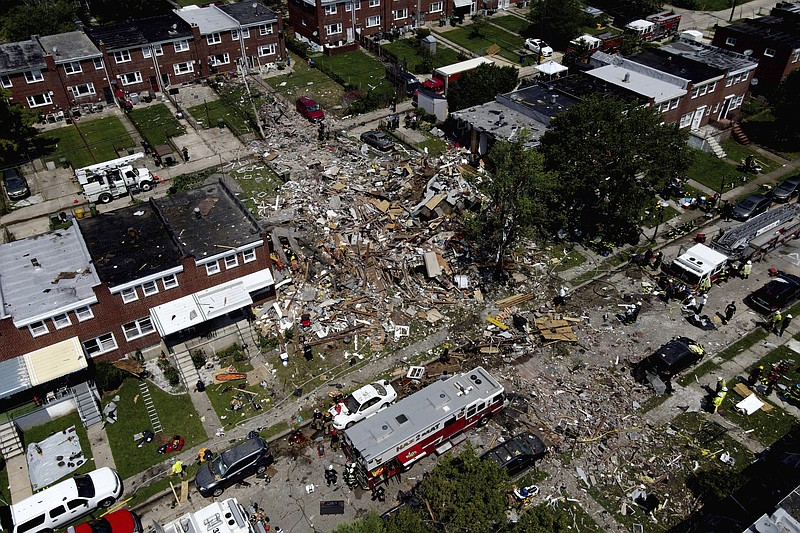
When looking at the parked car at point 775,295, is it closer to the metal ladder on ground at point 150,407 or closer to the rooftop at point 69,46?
the metal ladder on ground at point 150,407

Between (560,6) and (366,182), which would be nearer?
(366,182)

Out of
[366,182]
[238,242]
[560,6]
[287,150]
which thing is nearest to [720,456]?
[238,242]

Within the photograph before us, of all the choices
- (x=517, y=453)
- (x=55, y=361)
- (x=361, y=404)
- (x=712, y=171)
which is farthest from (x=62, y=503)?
(x=712, y=171)

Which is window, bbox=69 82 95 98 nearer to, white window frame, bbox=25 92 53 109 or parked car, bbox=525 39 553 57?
white window frame, bbox=25 92 53 109

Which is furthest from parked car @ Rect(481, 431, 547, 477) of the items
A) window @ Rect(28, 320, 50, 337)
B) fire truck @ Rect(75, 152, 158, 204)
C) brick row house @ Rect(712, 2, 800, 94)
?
brick row house @ Rect(712, 2, 800, 94)

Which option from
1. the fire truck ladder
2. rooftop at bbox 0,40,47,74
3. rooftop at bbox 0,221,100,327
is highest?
rooftop at bbox 0,40,47,74

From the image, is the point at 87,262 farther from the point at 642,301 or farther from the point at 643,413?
the point at 642,301

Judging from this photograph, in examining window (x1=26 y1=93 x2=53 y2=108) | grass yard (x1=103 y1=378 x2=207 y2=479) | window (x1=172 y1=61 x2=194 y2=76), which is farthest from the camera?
window (x1=172 y1=61 x2=194 y2=76)
